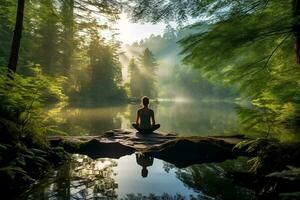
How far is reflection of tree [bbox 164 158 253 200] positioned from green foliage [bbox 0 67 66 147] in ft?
11.4

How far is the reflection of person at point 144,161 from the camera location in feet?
28.3

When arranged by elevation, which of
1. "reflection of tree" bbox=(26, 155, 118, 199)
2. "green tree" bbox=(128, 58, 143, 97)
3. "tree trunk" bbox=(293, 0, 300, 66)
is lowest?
"reflection of tree" bbox=(26, 155, 118, 199)

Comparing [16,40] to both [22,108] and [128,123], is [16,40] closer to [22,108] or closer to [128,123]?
[22,108]

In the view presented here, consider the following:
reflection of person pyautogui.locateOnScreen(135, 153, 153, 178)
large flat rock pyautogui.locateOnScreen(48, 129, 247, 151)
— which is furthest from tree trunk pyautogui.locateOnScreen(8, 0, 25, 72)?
reflection of person pyautogui.locateOnScreen(135, 153, 153, 178)

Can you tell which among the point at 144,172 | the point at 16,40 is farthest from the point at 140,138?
the point at 16,40

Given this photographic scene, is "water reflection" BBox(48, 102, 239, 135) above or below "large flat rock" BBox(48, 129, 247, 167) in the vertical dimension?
above

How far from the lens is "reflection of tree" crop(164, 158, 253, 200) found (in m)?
6.51

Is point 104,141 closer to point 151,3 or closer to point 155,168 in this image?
point 155,168

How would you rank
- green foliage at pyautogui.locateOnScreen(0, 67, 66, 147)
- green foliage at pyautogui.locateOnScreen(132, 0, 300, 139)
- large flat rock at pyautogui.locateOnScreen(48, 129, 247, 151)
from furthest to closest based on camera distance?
1. large flat rock at pyautogui.locateOnScreen(48, 129, 247, 151)
2. green foliage at pyautogui.locateOnScreen(0, 67, 66, 147)
3. green foliage at pyautogui.locateOnScreen(132, 0, 300, 139)

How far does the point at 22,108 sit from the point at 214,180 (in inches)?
189

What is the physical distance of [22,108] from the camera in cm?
802

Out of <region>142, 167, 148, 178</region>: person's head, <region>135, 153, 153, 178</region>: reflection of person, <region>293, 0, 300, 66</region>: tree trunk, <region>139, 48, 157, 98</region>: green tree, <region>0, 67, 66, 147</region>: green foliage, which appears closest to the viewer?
<region>293, 0, 300, 66</region>: tree trunk

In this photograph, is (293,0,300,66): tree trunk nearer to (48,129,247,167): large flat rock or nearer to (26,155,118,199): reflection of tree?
(48,129,247,167): large flat rock

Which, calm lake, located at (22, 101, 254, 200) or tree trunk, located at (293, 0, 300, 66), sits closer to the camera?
tree trunk, located at (293, 0, 300, 66)
